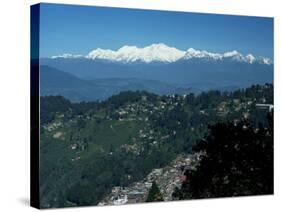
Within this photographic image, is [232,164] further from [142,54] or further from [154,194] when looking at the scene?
[142,54]

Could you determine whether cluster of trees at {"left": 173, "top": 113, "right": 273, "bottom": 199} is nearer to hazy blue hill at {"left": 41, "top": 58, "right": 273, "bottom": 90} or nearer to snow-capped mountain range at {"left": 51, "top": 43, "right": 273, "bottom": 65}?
hazy blue hill at {"left": 41, "top": 58, "right": 273, "bottom": 90}

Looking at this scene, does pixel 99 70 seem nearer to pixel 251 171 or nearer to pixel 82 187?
pixel 82 187

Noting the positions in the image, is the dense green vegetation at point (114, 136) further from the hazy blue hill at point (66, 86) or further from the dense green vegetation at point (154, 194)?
the dense green vegetation at point (154, 194)

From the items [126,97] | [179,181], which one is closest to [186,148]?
[179,181]

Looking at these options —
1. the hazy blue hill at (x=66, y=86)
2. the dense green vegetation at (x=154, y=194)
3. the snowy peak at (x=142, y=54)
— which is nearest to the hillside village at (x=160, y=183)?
the dense green vegetation at (x=154, y=194)

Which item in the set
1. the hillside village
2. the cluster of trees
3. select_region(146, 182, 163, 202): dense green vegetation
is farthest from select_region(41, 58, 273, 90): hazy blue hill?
select_region(146, 182, 163, 202): dense green vegetation

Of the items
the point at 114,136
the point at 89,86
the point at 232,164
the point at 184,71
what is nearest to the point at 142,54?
the point at 184,71
